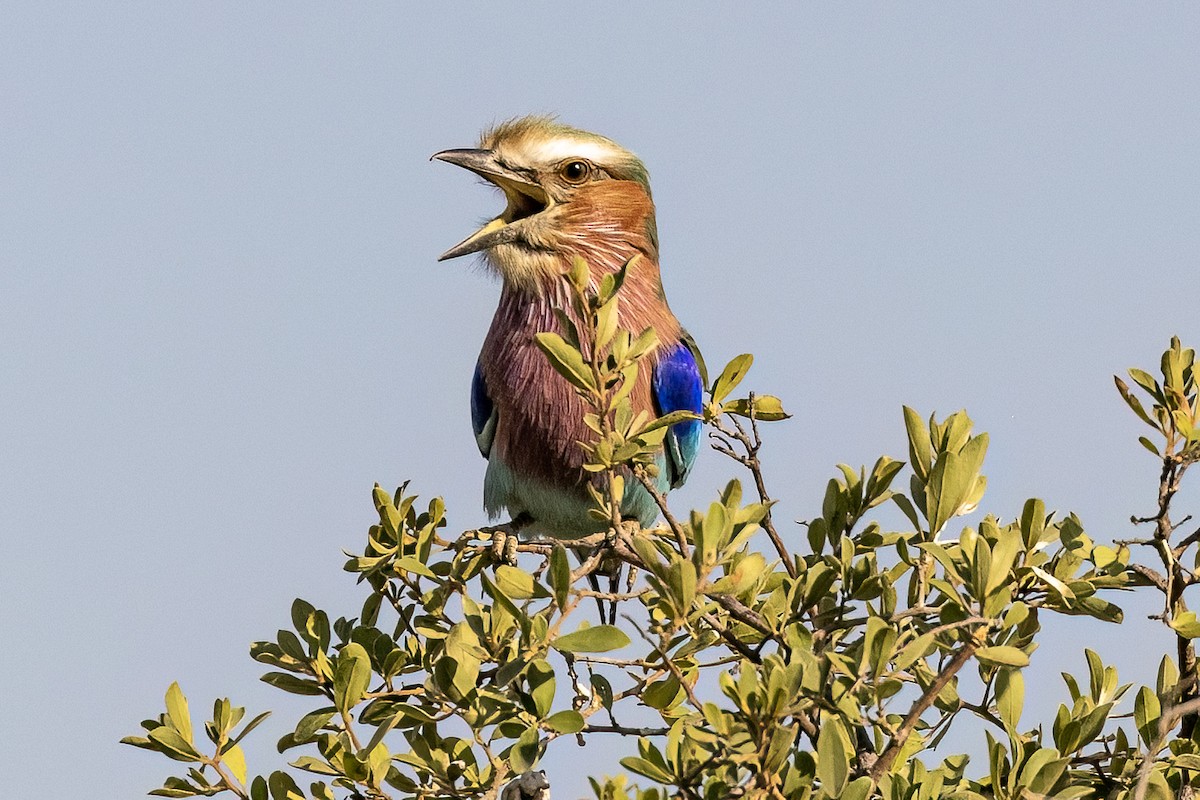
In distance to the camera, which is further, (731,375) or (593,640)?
(731,375)

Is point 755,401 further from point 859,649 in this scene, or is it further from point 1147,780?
point 1147,780

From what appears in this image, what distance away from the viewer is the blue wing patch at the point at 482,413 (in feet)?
18.7

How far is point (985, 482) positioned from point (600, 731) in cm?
103

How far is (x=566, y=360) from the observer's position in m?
3.19

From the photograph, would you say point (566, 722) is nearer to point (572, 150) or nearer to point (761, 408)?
point (761, 408)

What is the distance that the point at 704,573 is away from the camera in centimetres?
309

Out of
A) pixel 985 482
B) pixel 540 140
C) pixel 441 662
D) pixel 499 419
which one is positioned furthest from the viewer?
pixel 540 140

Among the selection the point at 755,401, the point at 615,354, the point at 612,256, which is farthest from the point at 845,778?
the point at 612,256

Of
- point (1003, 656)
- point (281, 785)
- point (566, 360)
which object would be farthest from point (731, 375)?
point (281, 785)

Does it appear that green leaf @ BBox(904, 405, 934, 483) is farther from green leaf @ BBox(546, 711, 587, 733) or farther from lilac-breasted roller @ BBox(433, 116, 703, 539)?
lilac-breasted roller @ BBox(433, 116, 703, 539)

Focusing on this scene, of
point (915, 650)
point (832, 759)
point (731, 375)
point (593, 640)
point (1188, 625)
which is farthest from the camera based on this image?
point (731, 375)

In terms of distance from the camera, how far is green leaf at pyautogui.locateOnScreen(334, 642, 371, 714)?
348 centimetres

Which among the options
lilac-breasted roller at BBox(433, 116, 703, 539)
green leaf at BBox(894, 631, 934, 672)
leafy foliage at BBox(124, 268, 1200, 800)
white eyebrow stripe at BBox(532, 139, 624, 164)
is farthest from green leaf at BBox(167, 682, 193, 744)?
white eyebrow stripe at BBox(532, 139, 624, 164)

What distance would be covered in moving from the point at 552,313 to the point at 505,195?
706 mm
